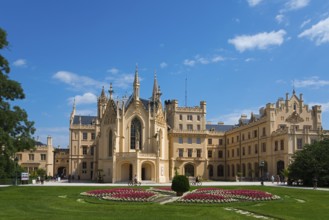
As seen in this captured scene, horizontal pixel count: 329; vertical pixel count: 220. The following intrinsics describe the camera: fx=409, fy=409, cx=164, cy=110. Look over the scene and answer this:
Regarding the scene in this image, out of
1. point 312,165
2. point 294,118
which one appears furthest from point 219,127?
point 312,165

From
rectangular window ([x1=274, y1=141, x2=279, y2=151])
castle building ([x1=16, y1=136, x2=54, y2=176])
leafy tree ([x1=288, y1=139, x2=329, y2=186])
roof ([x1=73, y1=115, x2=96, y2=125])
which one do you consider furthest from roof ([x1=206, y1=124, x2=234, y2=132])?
leafy tree ([x1=288, y1=139, x2=329, y2=186])

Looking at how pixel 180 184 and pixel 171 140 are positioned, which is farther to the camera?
pixel 171 140

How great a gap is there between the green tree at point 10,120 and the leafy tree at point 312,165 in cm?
3147

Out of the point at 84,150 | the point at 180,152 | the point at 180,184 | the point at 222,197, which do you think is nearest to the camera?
the point at 222,197

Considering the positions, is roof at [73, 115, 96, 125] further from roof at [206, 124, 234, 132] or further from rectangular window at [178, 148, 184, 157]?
roof at [206, 124, 234, 132]

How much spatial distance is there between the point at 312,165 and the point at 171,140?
138ft

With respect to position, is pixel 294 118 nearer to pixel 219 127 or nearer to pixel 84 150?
pixel 219 127

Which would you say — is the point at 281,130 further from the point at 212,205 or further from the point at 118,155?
the point at 212,205

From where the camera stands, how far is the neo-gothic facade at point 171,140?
68.1 metres

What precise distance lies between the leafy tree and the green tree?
31473 millimetres

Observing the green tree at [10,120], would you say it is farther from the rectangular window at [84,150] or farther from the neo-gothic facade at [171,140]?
the rectangular window at [84,150]

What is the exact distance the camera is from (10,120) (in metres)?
36.8

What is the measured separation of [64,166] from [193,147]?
37068 millimetres

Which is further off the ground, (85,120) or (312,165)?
(85,120)
